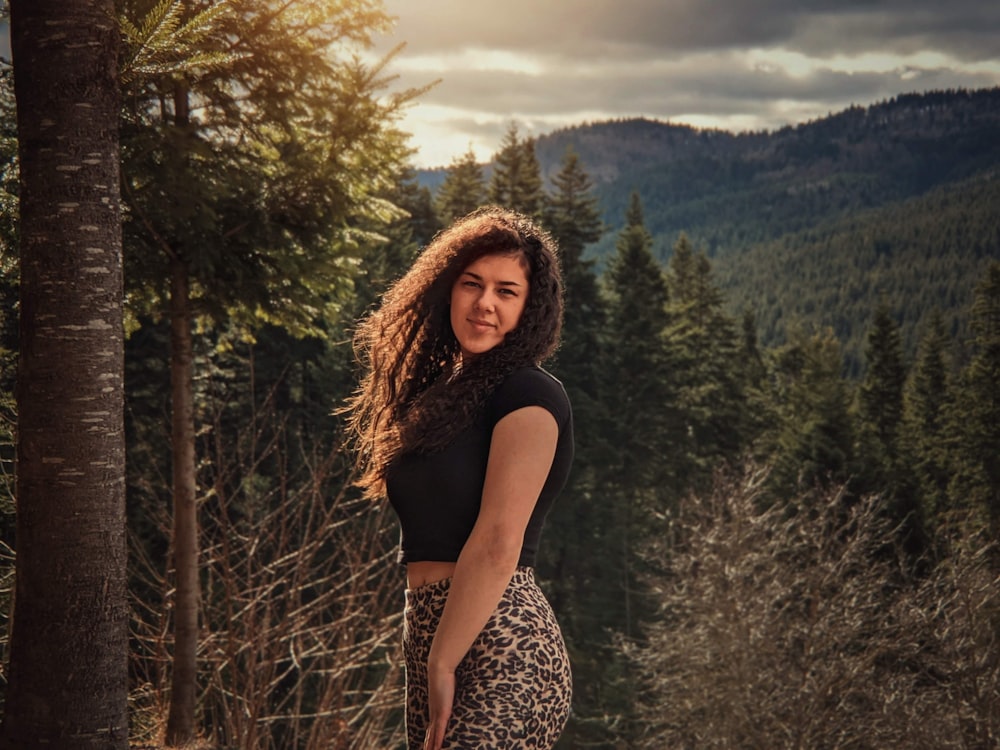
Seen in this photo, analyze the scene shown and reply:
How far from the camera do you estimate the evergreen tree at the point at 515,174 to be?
26.3 metres

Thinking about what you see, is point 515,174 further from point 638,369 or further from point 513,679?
point 513,679

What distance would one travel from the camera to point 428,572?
2217 mm

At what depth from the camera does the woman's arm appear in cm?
200

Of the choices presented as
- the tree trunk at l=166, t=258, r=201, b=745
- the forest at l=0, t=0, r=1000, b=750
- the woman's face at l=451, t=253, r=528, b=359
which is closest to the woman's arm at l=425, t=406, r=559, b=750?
the woman's face at l=451, t=253, r=528, b=359

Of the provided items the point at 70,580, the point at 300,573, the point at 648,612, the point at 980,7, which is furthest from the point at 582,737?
the point at 980,7

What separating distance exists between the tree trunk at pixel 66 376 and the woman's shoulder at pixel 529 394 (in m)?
1.57

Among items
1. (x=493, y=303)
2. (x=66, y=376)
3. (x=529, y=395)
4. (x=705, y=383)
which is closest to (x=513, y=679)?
(x=529, y=395)

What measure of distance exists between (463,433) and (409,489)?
167 millimetres

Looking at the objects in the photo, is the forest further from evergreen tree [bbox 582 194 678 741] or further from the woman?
the woman

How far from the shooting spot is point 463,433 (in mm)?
2139

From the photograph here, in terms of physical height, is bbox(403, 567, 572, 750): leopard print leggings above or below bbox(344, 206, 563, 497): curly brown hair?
below

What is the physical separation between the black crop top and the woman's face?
0.15 metres

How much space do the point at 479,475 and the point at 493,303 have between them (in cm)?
40

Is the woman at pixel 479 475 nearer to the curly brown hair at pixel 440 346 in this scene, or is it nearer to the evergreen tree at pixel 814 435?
the curly brown hair at pixel 440 346
